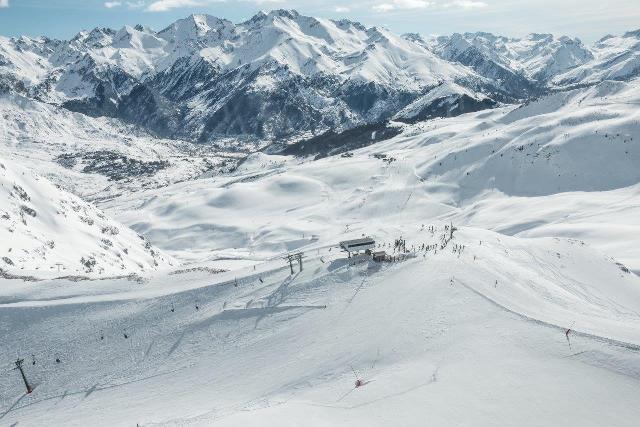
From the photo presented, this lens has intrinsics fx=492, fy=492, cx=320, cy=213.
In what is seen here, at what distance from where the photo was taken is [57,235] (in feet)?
209

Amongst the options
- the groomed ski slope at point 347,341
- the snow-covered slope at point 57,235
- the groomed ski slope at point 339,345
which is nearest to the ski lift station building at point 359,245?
the groomed ski slope at point 347,341

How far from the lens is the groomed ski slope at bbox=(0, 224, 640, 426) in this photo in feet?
52.8

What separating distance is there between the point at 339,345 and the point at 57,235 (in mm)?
55229

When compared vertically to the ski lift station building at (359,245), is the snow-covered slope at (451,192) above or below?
below

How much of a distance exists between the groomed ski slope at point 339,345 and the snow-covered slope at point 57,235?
19.5m

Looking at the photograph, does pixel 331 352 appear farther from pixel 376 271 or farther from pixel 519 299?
pixel 519 299

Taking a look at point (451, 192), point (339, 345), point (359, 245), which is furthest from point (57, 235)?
point (451, 192)

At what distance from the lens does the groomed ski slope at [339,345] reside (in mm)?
16094

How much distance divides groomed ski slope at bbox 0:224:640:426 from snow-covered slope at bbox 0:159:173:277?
19.5 meters

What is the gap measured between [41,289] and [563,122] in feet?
388

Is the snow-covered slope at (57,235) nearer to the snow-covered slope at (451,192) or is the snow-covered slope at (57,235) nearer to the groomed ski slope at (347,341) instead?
the groomed ski slope at (347,341)

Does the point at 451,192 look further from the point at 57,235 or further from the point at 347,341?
the point at 347,341

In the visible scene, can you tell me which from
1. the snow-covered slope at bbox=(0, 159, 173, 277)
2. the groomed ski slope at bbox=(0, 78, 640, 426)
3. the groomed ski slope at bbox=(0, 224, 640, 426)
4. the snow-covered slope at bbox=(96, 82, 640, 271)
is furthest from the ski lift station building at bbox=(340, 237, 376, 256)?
the snow-covered slope at bbox=(96, 82, 640, 271)

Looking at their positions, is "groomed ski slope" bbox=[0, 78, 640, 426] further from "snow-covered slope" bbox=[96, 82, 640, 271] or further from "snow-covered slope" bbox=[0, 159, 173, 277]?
"snow-covered slope" bbox=[96, 82, 640, 271]
